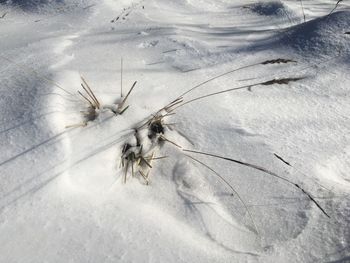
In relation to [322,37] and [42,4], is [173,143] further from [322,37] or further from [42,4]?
[42,4]

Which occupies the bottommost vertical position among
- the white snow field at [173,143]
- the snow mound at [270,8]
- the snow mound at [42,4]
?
the white snow field at [173,143]

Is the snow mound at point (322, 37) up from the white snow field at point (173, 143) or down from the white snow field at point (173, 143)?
up

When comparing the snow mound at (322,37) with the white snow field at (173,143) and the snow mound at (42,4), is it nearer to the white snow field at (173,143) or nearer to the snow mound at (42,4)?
the white snow field at (173,143)

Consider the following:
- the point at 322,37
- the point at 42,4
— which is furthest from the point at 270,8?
the point at 42,4

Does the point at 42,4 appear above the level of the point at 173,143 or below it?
above

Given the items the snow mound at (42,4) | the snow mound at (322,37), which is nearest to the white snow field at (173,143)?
the snow mound at (322,37)

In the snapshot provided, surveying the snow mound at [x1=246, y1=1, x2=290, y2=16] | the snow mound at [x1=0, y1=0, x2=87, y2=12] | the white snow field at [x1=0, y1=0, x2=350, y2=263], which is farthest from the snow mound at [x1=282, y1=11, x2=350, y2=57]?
the snow mound at [x1=0, y1=0, x2=87, y2=12]

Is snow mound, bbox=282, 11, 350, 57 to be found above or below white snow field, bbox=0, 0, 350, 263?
above

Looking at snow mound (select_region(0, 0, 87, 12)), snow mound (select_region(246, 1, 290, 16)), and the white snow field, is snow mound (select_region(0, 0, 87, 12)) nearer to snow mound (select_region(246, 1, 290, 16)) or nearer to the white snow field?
the white snow field

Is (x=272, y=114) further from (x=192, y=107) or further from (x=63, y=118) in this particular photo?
(x=63, y=118)
